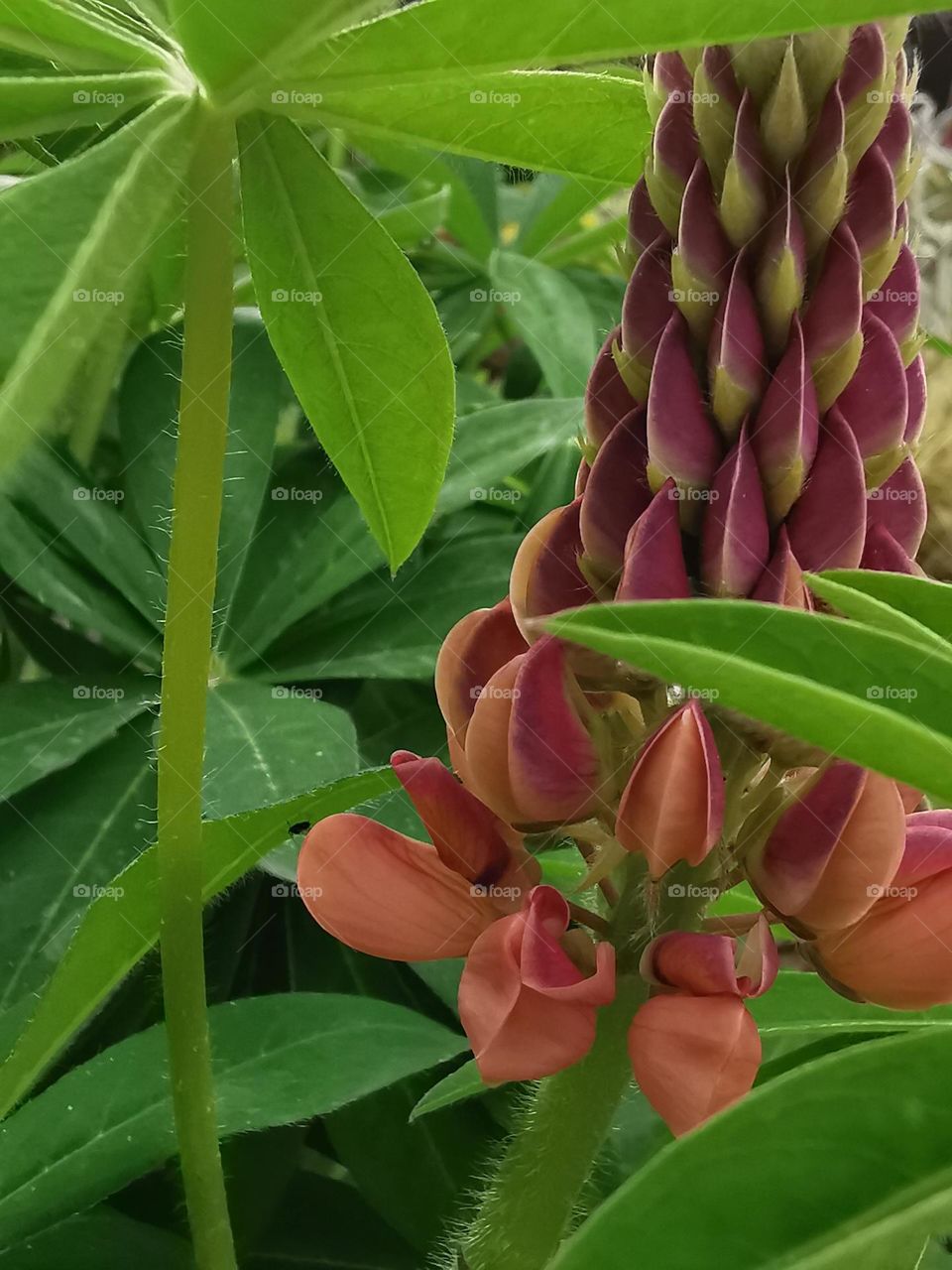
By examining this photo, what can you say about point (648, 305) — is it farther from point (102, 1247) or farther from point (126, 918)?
point (102, 1247)

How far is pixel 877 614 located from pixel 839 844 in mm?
92

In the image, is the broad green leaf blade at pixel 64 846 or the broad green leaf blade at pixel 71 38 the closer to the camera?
the broad green leaf blade at pixel 71 38

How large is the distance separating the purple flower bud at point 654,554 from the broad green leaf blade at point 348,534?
1.29 feet

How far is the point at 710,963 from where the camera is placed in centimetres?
32

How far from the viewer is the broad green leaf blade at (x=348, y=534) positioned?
2.40 feet

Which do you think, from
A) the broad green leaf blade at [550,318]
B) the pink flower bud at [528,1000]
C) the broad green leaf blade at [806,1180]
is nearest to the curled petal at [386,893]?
the pink flower bud at [528,1000]

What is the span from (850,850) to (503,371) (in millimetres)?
939

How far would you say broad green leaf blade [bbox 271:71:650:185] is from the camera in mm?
376

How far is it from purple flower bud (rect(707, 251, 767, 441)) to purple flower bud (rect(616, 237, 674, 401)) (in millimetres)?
18

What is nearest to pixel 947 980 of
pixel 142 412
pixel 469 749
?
pixel 469 749

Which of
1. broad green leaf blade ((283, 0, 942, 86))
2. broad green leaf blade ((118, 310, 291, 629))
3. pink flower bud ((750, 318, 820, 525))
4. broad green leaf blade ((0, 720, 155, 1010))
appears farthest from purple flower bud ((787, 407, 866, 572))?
broad green leaf blade ((118, 310, 291, 629))

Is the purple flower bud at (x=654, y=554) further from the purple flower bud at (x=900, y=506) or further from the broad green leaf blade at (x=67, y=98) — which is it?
the broad green leaf blade at (x=67, y=98)

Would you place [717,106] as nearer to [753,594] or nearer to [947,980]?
[753,594]

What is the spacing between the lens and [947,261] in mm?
1274
